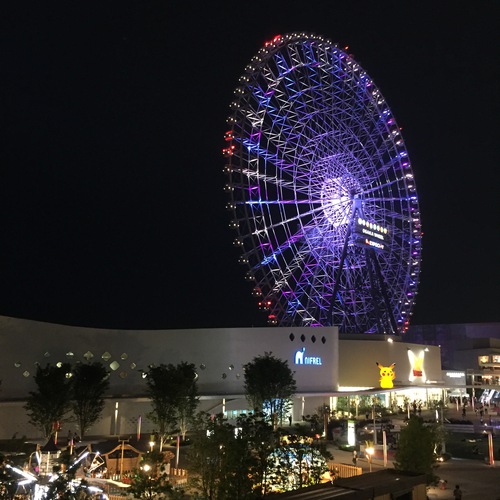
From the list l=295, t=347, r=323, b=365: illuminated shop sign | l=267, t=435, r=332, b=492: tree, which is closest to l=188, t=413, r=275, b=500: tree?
l=267, t=435, r=332, b=492: tree

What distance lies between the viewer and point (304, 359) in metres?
A: 43.1

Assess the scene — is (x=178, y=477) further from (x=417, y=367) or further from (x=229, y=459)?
(x=417, y=367)

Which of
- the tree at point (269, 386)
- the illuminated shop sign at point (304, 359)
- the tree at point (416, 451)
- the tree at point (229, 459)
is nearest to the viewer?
the tree at point (229, 459)

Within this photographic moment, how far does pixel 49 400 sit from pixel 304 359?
2070 cm

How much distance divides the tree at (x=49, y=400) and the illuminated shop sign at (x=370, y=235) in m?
27.3

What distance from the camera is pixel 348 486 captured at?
34.4ft

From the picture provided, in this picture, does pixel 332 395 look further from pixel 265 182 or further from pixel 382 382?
pixel 265 182

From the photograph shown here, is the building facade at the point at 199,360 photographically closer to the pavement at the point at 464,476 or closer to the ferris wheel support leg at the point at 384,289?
the ferris wheel support leg at the point at 384,289

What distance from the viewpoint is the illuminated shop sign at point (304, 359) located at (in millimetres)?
42750

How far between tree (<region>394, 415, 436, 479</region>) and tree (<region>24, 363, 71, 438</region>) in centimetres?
1710

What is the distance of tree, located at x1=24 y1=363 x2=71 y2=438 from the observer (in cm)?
2761

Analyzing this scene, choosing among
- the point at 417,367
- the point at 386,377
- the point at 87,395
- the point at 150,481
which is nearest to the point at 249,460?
the point at 150,481

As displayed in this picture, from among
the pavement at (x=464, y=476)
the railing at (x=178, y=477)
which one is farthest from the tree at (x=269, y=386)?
the railing at (x=178, y=477)

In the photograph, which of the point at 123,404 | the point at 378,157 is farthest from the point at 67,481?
the point at 378,157
